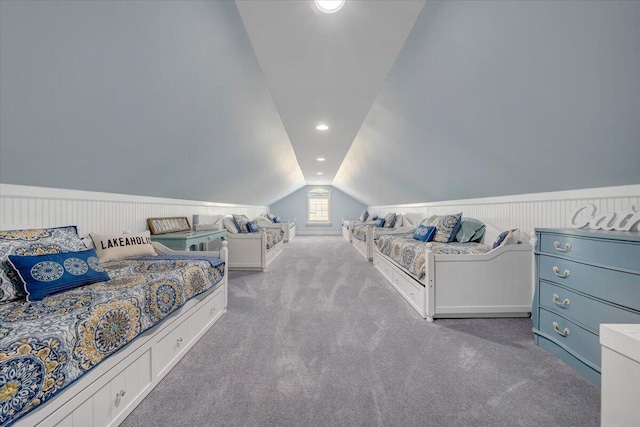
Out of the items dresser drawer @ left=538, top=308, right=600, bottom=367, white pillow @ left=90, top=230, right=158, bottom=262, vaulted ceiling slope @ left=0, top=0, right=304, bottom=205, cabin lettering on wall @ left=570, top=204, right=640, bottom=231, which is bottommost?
dresser drawer @ left=538, top=308, right=600, bottom=367

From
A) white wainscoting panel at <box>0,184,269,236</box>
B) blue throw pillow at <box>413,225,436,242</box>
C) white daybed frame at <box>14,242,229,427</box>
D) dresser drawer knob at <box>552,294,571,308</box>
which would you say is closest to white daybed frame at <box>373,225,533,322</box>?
dresser drawer knob at <box>552,294,571,308</box>

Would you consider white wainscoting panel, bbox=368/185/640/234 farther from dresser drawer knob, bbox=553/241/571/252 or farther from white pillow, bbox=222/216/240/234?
A: white pillow, bbox=222/216/240/234

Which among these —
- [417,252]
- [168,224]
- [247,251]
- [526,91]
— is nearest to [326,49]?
[526,91]

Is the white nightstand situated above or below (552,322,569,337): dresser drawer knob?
above

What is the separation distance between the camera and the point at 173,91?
6.48 feet

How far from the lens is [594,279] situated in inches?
59.0

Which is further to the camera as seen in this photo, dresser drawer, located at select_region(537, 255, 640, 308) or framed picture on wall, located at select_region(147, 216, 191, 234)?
framed picture on wall, located at select_region(147, 216, 191, 234)

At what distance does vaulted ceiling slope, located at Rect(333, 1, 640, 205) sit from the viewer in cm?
123

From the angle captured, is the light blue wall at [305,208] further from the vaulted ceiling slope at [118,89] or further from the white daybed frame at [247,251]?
the vaulted ceiling slope at [118,89]

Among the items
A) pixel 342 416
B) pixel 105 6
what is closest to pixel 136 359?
pixel 342 416

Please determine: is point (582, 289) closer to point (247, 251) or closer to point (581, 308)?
point (581, 308)

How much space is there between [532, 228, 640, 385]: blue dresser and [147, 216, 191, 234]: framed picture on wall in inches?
144

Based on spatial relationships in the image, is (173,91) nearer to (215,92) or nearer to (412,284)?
(215,92)

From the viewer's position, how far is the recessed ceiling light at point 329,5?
1.41 meters
